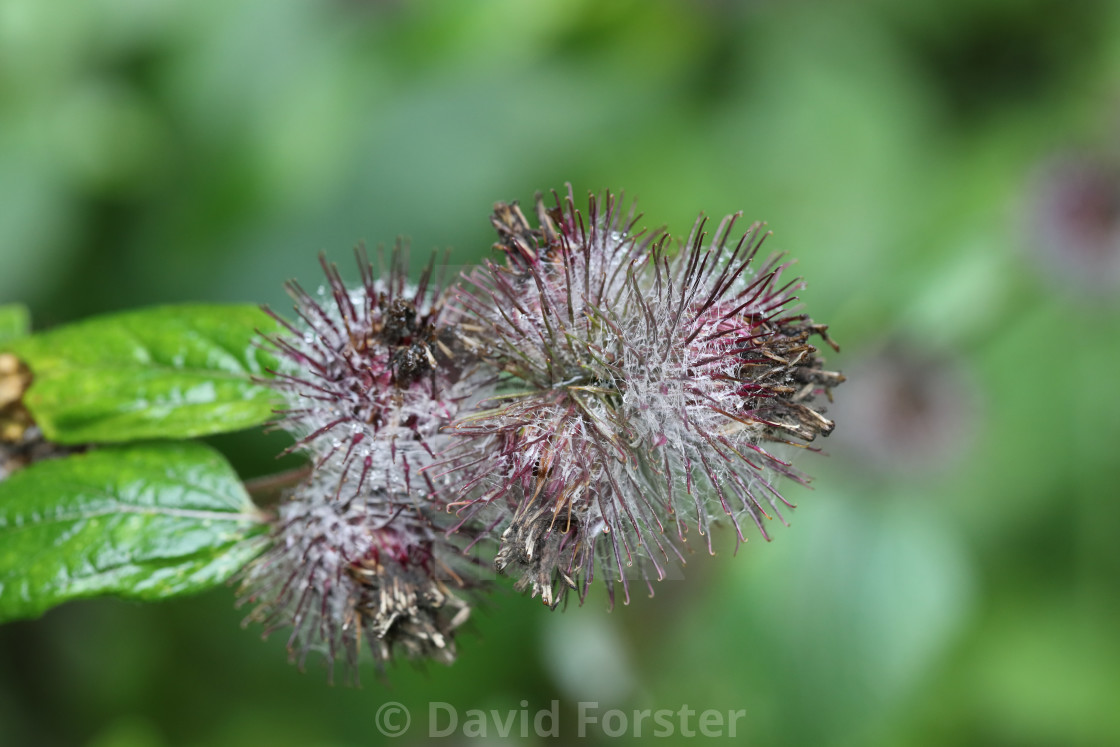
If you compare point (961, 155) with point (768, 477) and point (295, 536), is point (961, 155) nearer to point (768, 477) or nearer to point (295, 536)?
point (768, 477)

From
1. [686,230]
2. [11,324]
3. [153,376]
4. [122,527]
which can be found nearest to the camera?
[122,527]

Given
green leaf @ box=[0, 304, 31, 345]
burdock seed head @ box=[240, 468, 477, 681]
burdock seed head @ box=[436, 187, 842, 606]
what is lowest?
burdock seed head @ box=[240, 468, 477, 681]

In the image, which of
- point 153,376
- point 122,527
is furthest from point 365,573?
point 153,376

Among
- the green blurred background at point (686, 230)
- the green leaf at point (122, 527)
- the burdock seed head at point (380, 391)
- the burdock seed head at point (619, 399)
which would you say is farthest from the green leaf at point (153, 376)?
the green blurred background at point (686, 230)

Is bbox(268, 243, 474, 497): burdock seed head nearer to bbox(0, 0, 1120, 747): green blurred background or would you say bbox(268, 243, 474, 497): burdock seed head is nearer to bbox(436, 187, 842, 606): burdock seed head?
bbox(436, 187, 842, 606): burdock seed head

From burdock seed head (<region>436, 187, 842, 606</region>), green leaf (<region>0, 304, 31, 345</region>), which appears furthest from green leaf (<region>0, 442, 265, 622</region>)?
burdock seed head (<region>436, 187, 842, 606</region>)

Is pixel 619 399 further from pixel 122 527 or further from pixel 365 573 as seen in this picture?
pixel 122 527
